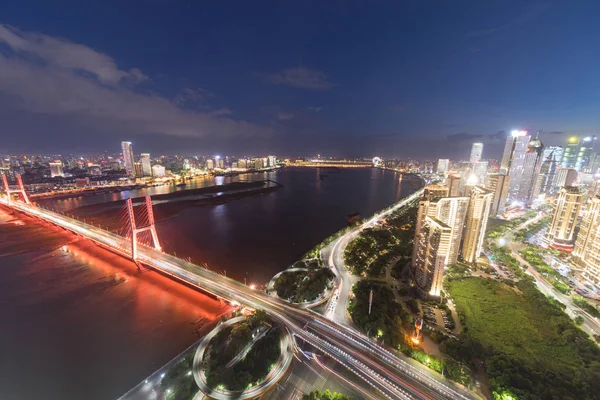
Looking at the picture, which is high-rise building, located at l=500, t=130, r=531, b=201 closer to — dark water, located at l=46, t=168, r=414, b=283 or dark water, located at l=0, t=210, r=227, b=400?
dark water, located at l=46, t=168, r=414, b=283

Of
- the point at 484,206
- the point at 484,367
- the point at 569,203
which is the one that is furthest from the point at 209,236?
the point at 569,203

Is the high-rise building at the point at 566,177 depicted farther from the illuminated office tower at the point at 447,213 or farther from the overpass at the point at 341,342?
the overpass at the point at 341,342

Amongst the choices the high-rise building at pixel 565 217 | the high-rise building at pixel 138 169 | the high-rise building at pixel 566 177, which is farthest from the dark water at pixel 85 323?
the high-rise building at pixel 566 177

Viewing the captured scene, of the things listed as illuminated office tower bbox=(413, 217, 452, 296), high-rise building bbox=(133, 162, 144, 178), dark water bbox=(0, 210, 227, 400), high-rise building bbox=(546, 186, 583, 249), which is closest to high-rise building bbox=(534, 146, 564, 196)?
high-rise building bbox=(546, 186, 583, 249)

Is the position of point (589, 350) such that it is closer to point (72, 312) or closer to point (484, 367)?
point (484, 367)

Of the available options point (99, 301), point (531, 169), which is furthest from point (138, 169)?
point (531, 169)

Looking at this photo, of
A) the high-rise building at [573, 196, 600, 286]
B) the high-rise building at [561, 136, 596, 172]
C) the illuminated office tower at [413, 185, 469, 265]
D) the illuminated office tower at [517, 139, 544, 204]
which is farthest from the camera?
the high-rise building at [561, 136, 596, 172]

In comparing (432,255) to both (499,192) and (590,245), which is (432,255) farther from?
(499,192)
